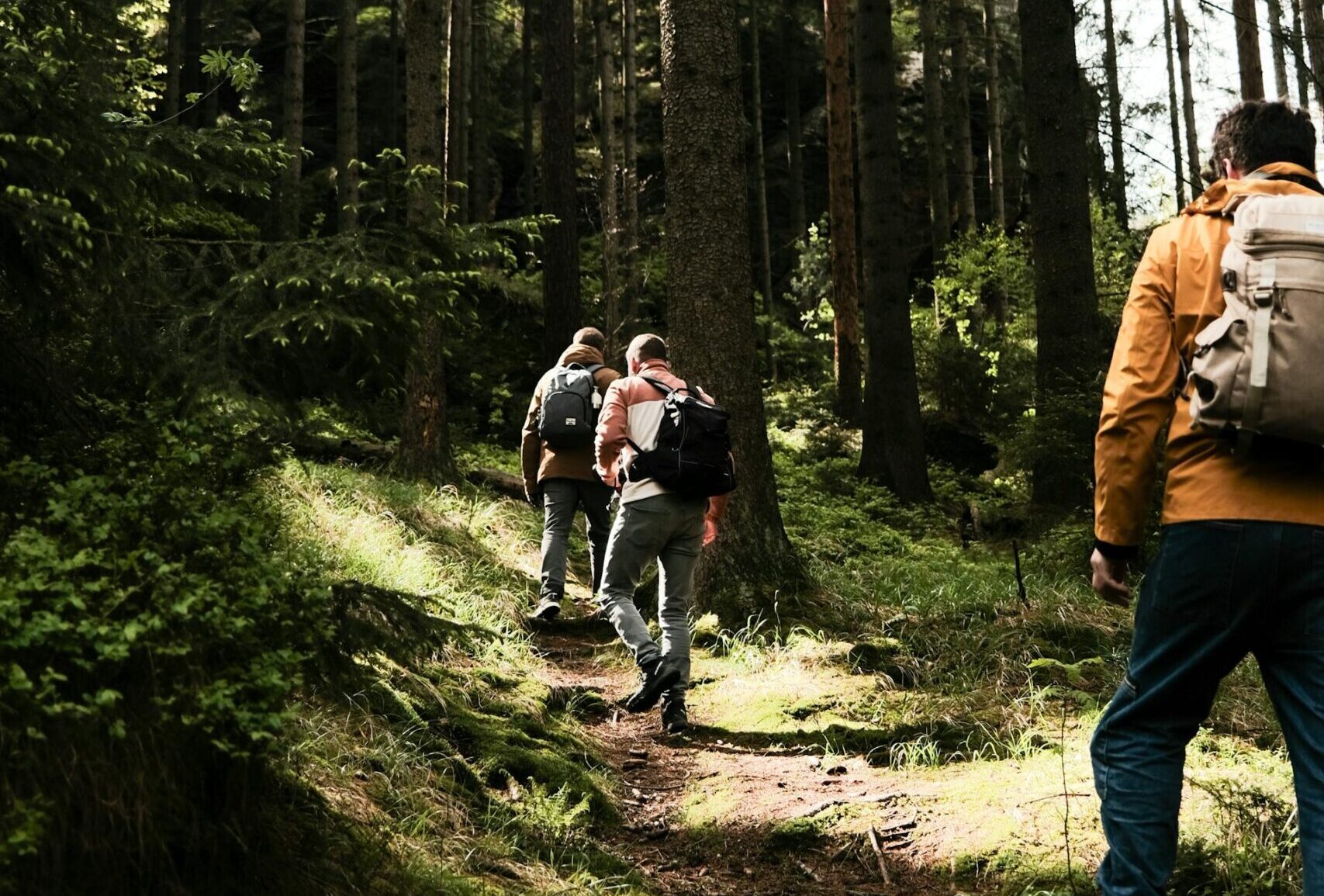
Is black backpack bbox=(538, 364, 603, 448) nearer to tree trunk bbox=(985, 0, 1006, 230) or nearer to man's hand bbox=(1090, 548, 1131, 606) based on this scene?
man's hand bbox=(1090, 548, 1131, 606)

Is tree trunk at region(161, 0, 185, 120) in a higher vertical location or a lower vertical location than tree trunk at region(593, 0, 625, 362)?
higher

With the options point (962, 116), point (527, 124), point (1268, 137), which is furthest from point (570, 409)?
point (962, 116)

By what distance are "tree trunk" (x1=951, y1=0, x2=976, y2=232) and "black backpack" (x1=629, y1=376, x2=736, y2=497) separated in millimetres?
16031

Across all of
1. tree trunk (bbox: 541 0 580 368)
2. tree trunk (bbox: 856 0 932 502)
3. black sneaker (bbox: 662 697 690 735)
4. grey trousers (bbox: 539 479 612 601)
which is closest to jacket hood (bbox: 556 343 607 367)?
grey trousers (bbox: 539 479 612 601)

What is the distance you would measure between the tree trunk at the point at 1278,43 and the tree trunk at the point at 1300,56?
19 cm

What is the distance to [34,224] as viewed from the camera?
322cm

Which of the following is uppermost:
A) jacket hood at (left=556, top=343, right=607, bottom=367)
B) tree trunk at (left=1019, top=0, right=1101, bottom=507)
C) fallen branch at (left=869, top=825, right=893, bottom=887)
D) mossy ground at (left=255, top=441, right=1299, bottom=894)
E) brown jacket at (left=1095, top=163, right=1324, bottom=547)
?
tree trunk at (left=1019, top=0, right=1101, bottom=507)

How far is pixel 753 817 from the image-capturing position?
5.02m

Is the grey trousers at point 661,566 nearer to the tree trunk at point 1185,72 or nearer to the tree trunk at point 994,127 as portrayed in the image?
the tree trunk at point 994,127

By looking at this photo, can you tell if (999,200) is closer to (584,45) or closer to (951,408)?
(951,408)

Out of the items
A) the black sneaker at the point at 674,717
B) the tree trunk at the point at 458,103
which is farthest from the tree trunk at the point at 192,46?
the black sneaker at the point at 674,717

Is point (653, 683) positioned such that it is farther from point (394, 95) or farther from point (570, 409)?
point (394, 95)

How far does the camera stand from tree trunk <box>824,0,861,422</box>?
1928 centimetres

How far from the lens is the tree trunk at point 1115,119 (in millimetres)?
16969
